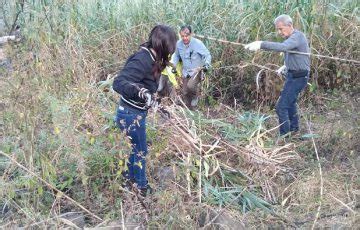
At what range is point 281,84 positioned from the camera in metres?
6.41

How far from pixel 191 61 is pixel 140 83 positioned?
2.59 metres

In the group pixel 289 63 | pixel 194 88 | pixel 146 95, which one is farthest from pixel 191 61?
pixel 146 95

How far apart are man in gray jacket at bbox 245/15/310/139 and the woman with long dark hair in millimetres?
1769

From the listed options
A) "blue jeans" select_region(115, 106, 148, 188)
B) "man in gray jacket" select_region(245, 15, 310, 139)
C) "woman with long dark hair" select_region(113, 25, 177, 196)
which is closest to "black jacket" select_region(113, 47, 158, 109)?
"woman with long dark hair" select_region(113, 25, 177, 196)

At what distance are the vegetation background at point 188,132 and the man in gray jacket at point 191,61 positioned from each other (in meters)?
0.25

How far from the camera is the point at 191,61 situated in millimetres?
6281

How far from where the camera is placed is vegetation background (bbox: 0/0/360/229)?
3.77 meters

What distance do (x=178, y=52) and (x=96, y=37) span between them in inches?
52.9

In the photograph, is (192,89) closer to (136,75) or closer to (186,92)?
(186,92)

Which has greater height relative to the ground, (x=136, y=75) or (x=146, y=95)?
(x=136, y=75)

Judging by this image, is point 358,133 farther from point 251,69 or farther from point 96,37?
point 96,37

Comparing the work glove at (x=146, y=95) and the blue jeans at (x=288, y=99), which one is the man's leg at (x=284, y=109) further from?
the work glove at (x=146, y=95)

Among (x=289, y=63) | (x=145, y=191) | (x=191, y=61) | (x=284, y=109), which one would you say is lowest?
(x=145, y=191)

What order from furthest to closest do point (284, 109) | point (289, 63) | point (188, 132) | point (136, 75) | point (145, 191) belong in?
1. point (284, 109)
2. point (289, 63)
3. point (188, 132)
4. point (145, 191)
5. point (136, 75)
